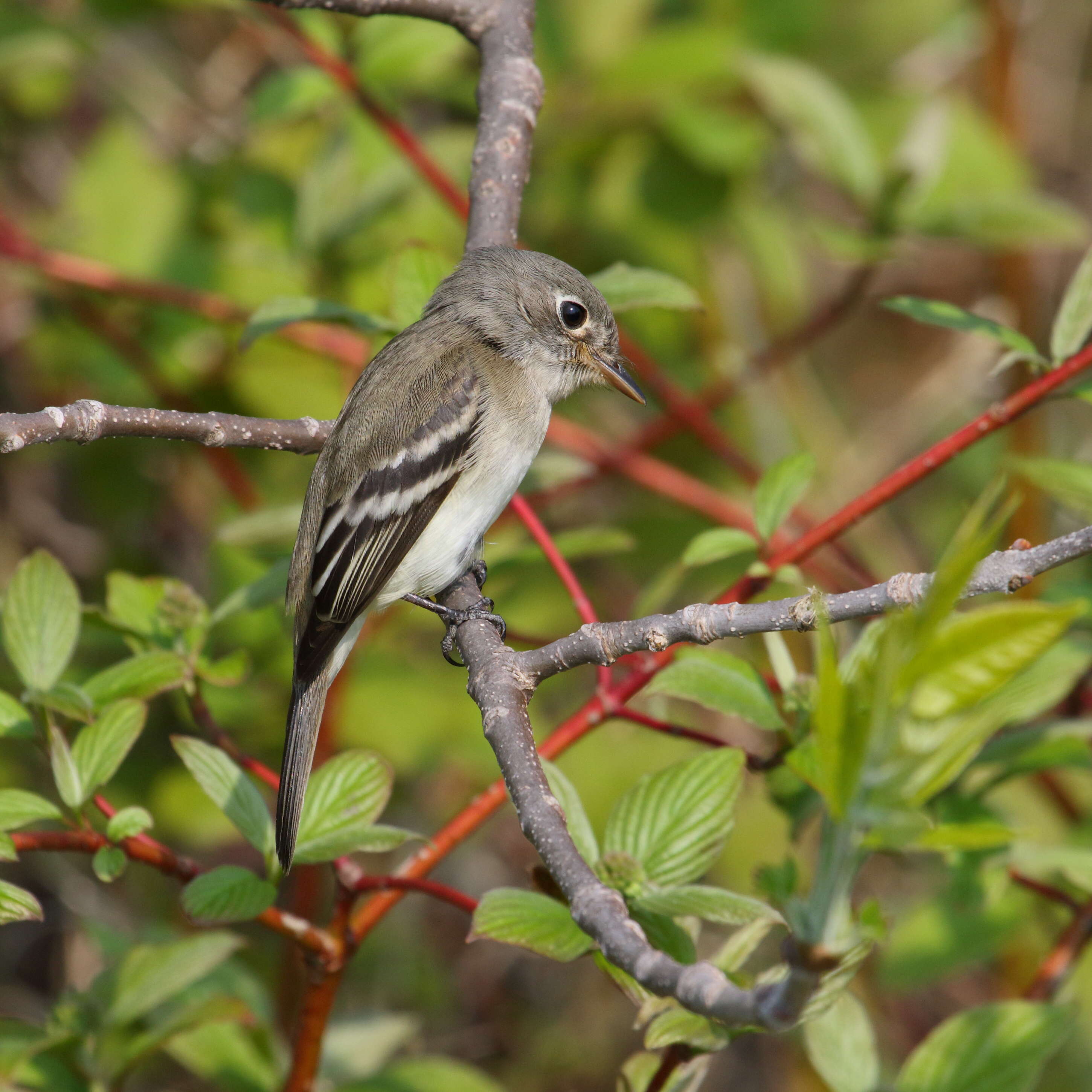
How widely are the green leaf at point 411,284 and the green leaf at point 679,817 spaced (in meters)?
1.21

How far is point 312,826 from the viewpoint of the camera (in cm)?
204

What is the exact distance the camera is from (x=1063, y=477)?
92.6 inches

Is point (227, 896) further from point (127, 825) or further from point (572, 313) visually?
point (572, 313)

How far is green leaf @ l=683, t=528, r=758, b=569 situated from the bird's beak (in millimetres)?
1257

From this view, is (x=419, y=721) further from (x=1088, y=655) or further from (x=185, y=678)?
(x=1088, y=655)

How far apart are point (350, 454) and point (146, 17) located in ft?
9.11

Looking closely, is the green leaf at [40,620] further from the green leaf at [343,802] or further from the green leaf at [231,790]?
the green leaf at [343,802]

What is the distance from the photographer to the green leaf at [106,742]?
1985 millimetres

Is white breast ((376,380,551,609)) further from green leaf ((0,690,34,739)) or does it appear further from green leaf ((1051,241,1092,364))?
green leaf ((1051,241,1092,364))

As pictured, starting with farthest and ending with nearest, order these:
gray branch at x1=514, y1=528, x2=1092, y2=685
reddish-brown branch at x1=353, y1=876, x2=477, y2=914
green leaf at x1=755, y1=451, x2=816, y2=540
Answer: green leaf at x1=755, y1=451, x2=816, y2=540 < reddish-brown branch at x1=353, y1=876, x2=477, y2=914 < gray branch at x1=514, y1=528, x2=1092, y2=685

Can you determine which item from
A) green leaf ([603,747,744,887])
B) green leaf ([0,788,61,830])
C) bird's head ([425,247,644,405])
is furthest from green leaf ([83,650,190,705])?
bird's head ([425,247,644,405])

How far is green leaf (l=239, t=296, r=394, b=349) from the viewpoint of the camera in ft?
8.29

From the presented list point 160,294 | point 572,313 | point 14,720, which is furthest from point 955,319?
point 160,294

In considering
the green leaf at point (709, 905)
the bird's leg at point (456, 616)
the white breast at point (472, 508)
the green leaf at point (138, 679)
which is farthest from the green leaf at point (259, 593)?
the green leaf at point (709, 905)
